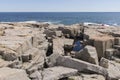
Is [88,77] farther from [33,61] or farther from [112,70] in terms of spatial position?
[33,61]

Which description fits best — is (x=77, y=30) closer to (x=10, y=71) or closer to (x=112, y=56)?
(x=112, y=56)

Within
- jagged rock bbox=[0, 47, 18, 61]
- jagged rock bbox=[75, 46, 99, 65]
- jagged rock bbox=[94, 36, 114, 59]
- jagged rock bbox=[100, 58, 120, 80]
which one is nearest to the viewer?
jagged rock bbox=[100, 58, 120, 80]

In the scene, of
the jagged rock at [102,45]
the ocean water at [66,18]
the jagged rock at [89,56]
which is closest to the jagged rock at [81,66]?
the jagged rock at [89,56]

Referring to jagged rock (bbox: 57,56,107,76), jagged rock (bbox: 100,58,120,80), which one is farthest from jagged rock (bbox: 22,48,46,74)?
jagged rock (bbox: 100,58,120,80)

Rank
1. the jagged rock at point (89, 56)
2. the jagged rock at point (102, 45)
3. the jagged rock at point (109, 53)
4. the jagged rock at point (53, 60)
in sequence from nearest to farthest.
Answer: the jagged rock at point (89, 56)
the jagged rock at point (53, 60)
the jagged rock at point (109, 53)
the jagged rock at point (102, 45)

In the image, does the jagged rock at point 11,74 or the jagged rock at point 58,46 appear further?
the jagged rock at point 58,46

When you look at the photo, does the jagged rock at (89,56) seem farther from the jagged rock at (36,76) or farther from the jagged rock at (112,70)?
the jagged rock at (36,76)

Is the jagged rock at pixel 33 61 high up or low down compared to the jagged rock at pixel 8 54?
down

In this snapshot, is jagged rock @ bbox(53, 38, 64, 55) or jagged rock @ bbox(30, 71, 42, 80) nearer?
jagged rock @ bbox(30, 71, 42, 80)

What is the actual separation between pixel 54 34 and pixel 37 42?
12.1ft

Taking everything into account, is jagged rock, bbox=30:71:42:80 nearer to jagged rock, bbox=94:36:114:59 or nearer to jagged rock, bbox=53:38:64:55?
jagged rock, bbox=53:38:64:55

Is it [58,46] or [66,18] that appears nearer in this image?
[58,46]

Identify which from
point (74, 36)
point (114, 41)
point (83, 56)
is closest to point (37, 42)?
point (83, 56)

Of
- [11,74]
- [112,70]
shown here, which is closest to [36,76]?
[11,74]
